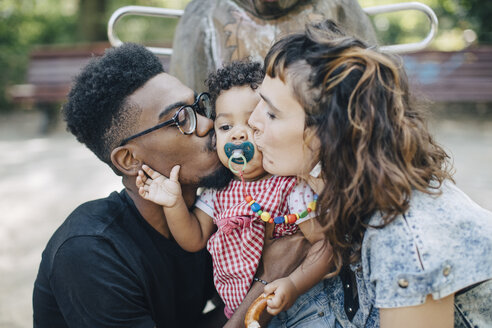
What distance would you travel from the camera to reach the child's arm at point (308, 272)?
67.8 inches

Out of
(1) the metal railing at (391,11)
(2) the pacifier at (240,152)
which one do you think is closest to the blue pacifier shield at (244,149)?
(2) the pacifier at (240,152)

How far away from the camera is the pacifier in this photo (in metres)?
1.86

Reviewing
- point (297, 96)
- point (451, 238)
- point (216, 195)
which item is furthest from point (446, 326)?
point (216, 195)

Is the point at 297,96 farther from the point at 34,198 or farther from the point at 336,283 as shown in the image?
the point at 34,198

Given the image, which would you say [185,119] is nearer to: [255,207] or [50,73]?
[255,207]

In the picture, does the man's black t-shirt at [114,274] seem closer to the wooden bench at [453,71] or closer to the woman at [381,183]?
the woman at [381,183]

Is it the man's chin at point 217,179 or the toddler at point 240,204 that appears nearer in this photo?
the toddler at point 240,204

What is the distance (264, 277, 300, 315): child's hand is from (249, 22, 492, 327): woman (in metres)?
0.21

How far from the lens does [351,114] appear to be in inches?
59.4

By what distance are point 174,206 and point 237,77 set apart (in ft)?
2.03

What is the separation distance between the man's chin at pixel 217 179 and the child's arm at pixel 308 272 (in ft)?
1.38

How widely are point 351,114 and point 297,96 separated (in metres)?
0.21

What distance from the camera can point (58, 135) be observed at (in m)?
9.13

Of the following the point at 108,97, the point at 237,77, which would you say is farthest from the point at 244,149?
the point at 108,97
